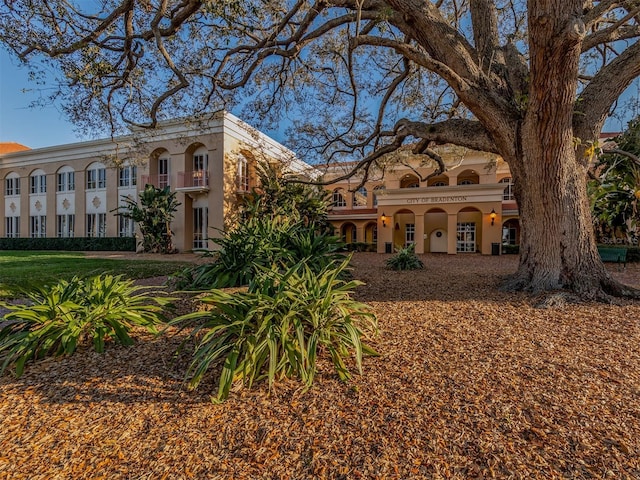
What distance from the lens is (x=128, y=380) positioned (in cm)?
287

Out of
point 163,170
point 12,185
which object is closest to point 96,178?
point 163,170

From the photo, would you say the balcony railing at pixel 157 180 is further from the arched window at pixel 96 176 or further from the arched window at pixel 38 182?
the arched window at pixel 38 182

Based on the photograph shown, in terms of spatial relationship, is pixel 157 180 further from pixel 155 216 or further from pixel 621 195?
pixel 621 195

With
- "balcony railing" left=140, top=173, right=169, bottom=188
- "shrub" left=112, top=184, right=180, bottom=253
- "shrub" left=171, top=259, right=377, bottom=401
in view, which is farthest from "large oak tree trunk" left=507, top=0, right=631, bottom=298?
"balcony railing" left=140, top=173, right=169, bottom=188

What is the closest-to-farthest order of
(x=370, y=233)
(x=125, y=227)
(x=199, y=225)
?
(x=199, y=225) → (x=125, y=227) → (x=370, y=233)

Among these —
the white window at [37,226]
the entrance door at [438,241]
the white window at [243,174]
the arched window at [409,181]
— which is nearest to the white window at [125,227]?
the white window at [37,226]

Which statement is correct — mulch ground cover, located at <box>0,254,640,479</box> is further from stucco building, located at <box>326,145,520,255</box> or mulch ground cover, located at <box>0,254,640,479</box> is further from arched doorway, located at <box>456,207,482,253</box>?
arched doorway, located at <box>456,207,482,253</box>

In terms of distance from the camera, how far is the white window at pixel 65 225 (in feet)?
81.3

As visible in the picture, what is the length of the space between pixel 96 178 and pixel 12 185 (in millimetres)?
9495

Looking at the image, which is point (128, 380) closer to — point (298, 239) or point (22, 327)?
point (22, 327)

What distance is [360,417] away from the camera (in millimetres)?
2291

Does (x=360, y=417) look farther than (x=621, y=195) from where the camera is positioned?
No

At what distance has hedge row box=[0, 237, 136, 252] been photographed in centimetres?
2222

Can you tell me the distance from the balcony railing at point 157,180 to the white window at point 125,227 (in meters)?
3.76
